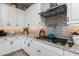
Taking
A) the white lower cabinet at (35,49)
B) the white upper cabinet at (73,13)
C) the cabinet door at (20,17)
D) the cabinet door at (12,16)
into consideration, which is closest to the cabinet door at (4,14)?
the cabinet door at (12,16)

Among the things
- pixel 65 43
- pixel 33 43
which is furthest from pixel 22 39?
pixel 65 43

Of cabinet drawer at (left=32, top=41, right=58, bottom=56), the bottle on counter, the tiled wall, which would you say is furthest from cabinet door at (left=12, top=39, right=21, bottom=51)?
the bottle on counter

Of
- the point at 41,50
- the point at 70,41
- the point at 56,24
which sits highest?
the point at 56,24

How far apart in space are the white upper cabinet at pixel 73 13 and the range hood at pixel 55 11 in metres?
0.07

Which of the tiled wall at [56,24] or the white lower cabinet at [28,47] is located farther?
the tiled wall at [56,24]

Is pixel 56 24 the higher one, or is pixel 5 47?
pixel 56 24

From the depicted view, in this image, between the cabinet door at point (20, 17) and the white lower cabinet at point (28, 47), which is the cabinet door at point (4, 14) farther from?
the white lower cabinet at point (28, 47)

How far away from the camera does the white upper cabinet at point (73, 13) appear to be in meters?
1.30

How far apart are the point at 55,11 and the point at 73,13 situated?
261mm

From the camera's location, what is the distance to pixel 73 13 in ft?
4.39

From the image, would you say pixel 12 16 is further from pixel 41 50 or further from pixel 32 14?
pixel 41 50

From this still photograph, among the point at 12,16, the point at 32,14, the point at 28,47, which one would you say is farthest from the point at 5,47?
the point at 32,14

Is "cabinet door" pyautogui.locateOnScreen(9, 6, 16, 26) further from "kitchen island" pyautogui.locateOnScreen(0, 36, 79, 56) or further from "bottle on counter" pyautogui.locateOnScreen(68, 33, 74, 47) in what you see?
"bottle on counter" pyautogui.locateOnScreen(68, 33, 74, 47)

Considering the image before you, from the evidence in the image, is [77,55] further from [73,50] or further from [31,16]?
[31,16]
